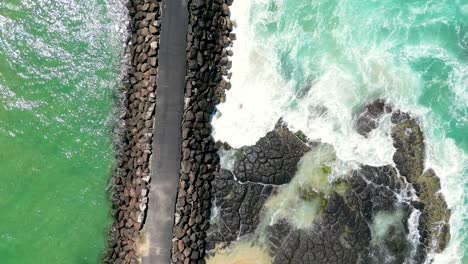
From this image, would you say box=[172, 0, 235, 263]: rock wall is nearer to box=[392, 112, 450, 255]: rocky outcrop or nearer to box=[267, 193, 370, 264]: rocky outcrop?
box=[267, 193, 370, 264]: rocky outcrop

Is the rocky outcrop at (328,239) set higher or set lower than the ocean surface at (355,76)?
lower

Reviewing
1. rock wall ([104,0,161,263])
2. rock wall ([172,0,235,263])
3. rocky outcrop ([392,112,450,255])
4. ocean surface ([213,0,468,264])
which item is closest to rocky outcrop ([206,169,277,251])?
rock wall ([172,0,235,263])

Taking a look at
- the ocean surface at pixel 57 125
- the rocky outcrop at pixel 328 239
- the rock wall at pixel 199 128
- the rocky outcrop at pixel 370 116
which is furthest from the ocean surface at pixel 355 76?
the ocean surface at pixel 57 125

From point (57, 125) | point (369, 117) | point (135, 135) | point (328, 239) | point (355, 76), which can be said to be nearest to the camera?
point (135, 135)

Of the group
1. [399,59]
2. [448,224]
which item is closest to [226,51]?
[399,59]

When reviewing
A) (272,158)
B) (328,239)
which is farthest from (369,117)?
(328,239)

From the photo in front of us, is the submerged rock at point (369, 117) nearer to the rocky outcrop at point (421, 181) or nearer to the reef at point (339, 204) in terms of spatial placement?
the reef at point (339, 204)

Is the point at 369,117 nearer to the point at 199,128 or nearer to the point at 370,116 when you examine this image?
the point at 370,116
